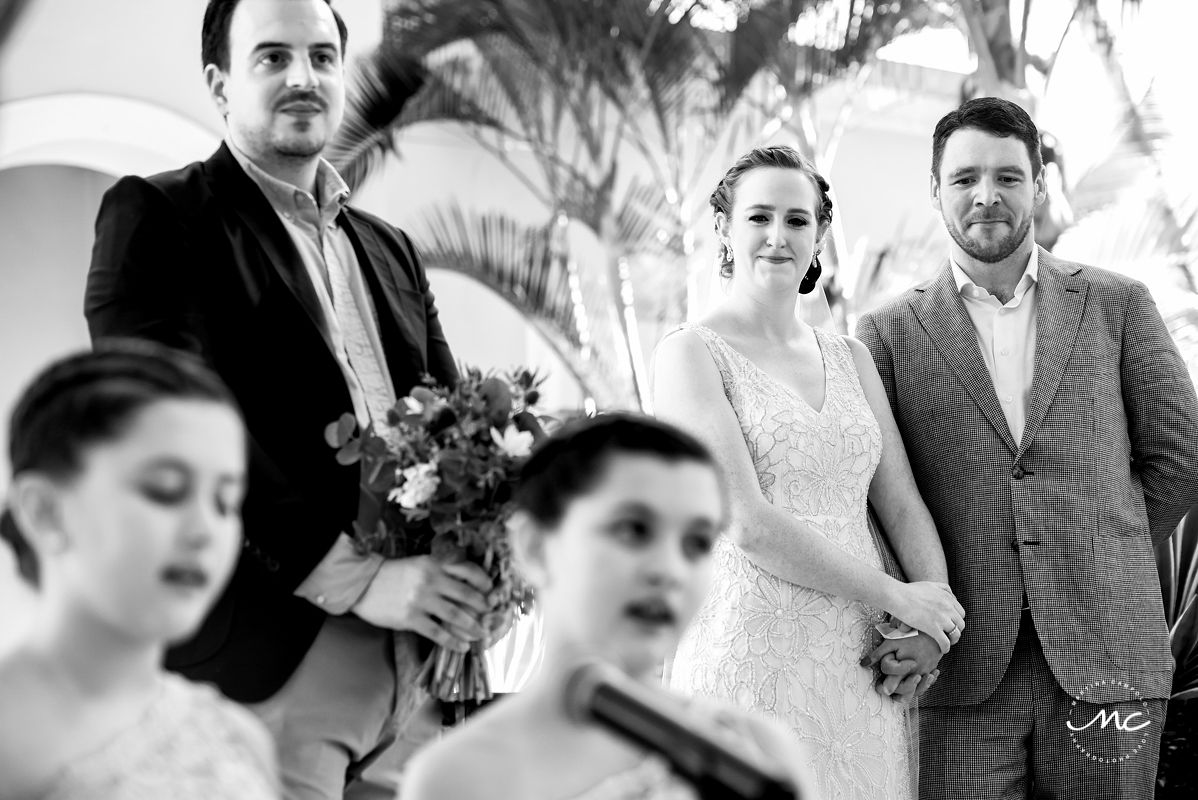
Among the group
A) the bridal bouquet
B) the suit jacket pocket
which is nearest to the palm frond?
the suit jacket pocket

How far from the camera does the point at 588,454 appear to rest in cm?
193

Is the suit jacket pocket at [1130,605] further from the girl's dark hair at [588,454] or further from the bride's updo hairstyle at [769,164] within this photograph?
the girl's dark hair at [588,454]

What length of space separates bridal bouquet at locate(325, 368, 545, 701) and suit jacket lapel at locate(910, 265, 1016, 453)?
1.65m

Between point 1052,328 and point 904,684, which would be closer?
point 904,684

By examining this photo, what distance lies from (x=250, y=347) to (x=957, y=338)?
6.74ft

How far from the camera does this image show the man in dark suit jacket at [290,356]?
2.49 metres

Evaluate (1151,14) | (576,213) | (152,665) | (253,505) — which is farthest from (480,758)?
(1151,14)

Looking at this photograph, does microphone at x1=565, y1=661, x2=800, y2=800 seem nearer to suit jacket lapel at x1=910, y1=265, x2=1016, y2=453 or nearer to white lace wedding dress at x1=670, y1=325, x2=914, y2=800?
white lace wedding dress at x1=670, y1=325, x2=914, y2=800

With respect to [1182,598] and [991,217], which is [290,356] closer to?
[991,217]

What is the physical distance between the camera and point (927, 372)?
12.9 ft

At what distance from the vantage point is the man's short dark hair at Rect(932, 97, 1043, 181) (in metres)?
3.90

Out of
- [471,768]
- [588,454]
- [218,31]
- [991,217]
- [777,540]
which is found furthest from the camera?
[991,217]

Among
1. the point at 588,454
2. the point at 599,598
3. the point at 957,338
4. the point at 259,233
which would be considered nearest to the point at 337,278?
the point at 259,233

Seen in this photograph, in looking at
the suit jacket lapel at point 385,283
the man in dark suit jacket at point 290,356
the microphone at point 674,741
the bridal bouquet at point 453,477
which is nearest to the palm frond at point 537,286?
the suit jacket lapel at point 385,283
